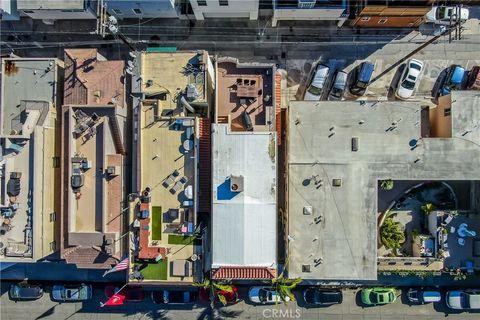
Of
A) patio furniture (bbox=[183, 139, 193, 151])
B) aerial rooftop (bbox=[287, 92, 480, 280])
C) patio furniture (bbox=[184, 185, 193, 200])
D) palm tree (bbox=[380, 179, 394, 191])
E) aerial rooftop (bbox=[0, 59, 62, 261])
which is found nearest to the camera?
aerial rooftop (bbox=[0, 59, 62, 261])

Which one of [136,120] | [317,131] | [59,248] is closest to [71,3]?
[136,120]

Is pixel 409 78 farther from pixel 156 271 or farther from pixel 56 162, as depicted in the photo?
pixel 56 162

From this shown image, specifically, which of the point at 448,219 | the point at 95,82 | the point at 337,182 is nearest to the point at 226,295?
the point at 337,182

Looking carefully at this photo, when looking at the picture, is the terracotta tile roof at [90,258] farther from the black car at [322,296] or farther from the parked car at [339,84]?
the parked car at [339,84]

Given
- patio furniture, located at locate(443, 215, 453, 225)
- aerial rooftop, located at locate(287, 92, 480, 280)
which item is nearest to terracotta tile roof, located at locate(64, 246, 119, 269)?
aerial rooftop, located at locate(287, 92, 480, 280)

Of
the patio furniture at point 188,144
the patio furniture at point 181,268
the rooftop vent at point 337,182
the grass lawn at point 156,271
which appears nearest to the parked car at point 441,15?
the rooftop vent at point 337,182

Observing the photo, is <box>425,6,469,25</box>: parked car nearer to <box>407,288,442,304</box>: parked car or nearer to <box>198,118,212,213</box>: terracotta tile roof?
<box>198,118,212,213</box>: terracotta tile roof

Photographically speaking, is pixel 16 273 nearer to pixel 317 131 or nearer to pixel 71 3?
pixel 71 3
